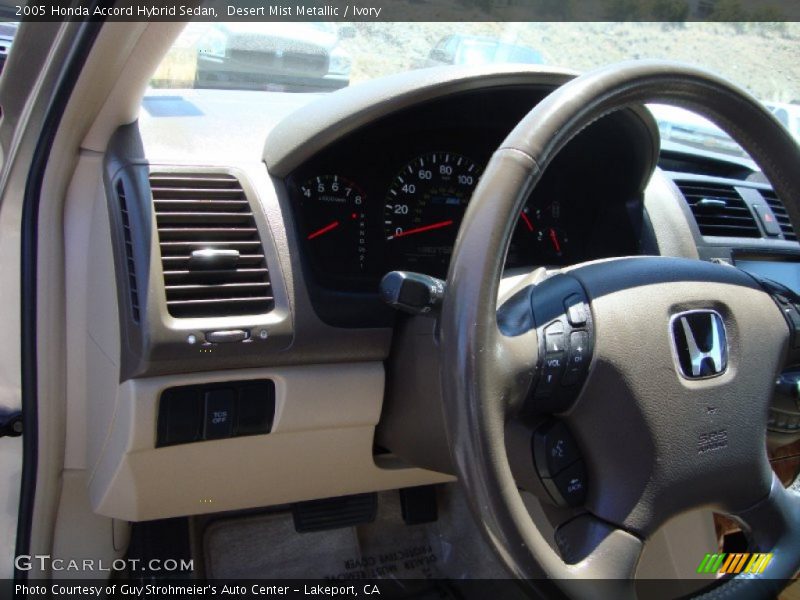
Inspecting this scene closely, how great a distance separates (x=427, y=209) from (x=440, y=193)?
0.05m

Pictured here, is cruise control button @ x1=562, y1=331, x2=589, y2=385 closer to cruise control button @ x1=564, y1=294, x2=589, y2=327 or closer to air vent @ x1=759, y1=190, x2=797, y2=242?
cruise control button @ x1=564, y1=294, x2=589, y2=327

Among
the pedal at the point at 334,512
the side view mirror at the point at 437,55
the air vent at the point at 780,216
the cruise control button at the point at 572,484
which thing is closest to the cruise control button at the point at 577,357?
the cruise control button at the point at 572,484

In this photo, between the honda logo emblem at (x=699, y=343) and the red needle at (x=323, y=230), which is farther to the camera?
the red needle at (x=323, y=230)

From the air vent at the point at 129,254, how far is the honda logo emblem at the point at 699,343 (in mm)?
994

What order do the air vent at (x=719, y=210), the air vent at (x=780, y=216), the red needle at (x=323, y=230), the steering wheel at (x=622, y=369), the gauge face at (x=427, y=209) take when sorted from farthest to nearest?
the air vent at (x=780, y=216) → the air vent at (x=719, y=210) → the gauge face at (x=427, y=209) → the red needle at (x=323, y=230) → the steering wheel at (x=622, y=369)

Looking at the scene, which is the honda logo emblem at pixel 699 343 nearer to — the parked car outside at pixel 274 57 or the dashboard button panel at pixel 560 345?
the dashboard button panel at pixel 560 345

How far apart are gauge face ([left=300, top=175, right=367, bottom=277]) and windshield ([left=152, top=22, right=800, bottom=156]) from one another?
29 centimetres

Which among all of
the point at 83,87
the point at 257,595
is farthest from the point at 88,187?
the point at 257,595

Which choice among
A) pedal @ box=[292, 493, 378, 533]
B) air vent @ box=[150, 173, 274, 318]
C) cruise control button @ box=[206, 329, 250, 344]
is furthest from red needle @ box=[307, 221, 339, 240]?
pedal @ box=[292, 493, 378, 533]

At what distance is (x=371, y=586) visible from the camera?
2.56 meters

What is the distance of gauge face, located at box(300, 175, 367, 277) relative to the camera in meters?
1.84

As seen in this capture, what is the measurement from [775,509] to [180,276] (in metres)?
1.19

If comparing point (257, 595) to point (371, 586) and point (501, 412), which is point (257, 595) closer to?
point (371, 586)

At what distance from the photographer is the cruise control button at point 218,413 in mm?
1747
